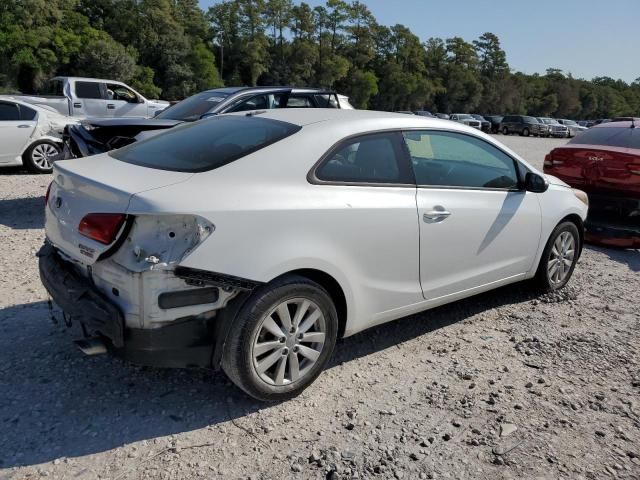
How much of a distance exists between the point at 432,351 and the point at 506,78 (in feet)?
360

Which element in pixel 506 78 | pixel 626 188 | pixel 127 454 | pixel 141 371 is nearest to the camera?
pixel 127 454

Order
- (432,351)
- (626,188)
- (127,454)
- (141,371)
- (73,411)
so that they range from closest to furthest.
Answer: (127,454)
(73,411)
(141,371)
(432,351)
(626,188)

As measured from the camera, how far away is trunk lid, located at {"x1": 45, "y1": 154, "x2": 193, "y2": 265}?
276 cm

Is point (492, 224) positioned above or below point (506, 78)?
below

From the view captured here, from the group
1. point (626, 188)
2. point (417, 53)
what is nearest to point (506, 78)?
point (417, 53)

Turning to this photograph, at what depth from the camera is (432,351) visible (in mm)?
3887

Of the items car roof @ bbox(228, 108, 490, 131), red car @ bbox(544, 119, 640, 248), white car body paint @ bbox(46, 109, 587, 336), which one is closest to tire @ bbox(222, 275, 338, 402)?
white car body paint @ bbox(46, 109, 587, 336)

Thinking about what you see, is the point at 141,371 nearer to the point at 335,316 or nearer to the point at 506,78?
the point at 335,316

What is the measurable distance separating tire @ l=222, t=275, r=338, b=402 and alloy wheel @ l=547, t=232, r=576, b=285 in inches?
101

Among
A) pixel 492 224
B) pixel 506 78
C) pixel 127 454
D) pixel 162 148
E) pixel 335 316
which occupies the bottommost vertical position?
pixel 127 454

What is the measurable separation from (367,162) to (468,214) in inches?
34.8

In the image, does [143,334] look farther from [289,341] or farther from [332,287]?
[332,287]

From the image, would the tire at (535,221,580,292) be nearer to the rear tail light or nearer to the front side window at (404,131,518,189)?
the front side window at (404,131,518,189)

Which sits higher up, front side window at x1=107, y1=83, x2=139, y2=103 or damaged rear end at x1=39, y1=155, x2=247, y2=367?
front side window at x1=107, y1=83, x2=139, y2=103
